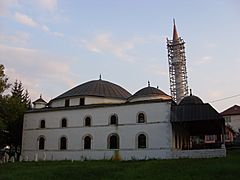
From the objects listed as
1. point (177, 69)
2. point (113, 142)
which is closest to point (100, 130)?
point (113, 142)

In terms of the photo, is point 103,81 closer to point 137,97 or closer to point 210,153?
point 137,97

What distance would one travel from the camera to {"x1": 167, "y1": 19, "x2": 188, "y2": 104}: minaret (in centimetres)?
5296

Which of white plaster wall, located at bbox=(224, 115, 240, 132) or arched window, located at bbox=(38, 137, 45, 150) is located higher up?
white plaster wall, located at bbox=(224, 115, 240, 132)

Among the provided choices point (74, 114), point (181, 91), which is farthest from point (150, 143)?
point (181, 91)

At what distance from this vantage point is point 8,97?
106ft

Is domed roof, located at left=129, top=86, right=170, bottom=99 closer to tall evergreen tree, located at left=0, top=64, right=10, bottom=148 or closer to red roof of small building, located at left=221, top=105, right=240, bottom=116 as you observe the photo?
tall evergreen tree, located at left=0, top=64, right=10, bottom=148

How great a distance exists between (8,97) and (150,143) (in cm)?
1413

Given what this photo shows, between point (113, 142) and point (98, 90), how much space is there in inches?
312

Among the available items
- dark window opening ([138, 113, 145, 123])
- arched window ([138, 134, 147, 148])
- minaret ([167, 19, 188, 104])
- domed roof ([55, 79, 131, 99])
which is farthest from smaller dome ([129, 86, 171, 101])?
minaret ([167, 19, 188, 104])

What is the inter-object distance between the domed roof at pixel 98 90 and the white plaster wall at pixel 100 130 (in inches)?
131

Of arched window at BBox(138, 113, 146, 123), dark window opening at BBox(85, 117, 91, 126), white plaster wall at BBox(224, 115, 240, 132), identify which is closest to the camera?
arched window at BBox(138, 113, 146, 123)

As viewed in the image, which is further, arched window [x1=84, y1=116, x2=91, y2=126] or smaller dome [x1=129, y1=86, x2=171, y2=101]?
smaller dome [x1=129, y1=86, x2=171, y2=101]

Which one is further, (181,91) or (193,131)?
(181,91)

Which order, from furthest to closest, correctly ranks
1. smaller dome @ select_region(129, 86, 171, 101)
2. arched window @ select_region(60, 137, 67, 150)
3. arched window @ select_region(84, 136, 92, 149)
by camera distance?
1. smaller dome @ select_region(129, 86, 171, 101)
2. arched window @ select_region(60, 137, 67, 150)
3. arched window @ select_region(84, 136, 92, 149)
